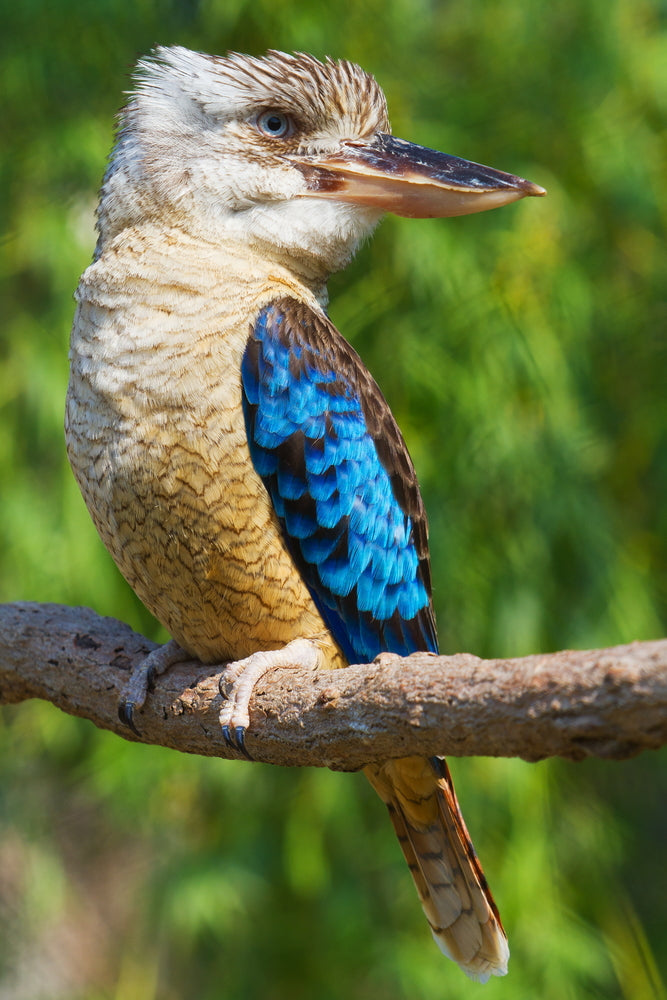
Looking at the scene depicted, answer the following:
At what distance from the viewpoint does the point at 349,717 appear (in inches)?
68.7

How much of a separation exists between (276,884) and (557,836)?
1.16 meters

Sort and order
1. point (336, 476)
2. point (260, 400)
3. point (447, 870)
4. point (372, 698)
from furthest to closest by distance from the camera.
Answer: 1. point (447, 870)
2. point (336, 476)
3. point (260, 400)
4. point (372, 698)

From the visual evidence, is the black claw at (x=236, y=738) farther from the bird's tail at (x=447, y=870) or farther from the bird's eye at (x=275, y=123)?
the bird's eye at (x=275, y=123)

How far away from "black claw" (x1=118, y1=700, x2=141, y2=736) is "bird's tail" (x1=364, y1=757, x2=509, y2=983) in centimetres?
54

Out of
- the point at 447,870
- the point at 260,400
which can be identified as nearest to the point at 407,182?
the point at 260,400

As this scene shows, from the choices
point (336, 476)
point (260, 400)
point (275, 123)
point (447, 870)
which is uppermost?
point (275, 123)

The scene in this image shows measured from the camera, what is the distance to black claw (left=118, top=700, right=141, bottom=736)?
231 cm

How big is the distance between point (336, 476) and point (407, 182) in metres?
0.69

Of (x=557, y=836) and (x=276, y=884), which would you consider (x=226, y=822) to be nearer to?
(x=276, y=884)

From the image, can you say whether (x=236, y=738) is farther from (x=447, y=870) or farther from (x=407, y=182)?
(x=407, y=182)

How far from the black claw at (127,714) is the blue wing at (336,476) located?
47 cm

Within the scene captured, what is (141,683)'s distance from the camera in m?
2.33

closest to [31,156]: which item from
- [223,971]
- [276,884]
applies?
[276,884]

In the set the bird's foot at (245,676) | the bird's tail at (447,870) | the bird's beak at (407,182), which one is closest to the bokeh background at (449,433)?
the bird's tail at (447,870)
